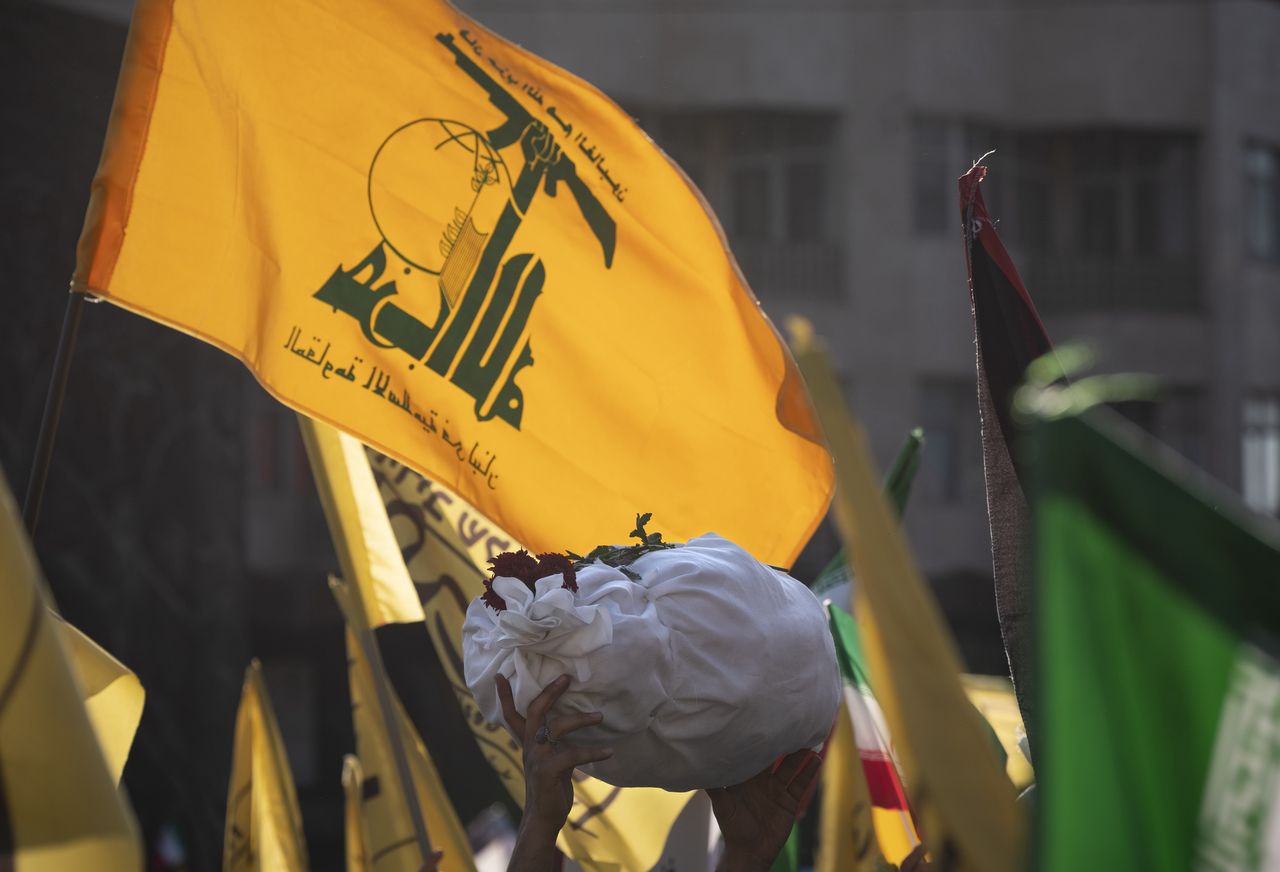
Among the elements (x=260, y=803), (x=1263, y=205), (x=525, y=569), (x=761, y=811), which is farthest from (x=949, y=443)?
(x=525, y=569)

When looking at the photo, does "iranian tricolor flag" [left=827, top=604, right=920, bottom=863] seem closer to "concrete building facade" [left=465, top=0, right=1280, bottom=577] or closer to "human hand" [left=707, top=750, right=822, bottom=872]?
"human hand" [left=707, top=750, right=822, bottom=872]

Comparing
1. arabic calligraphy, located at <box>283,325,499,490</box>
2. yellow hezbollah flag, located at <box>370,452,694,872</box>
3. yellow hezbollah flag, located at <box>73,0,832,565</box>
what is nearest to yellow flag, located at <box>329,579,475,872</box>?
yellow hezbollah flag, located at <box>370,452,694,872</box>

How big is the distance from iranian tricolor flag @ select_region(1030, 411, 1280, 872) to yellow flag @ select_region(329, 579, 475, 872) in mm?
2366

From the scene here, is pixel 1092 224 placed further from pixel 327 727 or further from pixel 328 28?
pixel 328 28

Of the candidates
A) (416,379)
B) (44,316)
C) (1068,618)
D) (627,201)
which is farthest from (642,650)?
(44,316)

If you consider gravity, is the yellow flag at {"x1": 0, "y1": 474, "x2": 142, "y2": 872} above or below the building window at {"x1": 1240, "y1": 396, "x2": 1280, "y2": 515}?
above

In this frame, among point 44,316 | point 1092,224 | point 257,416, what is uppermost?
point 1092,224

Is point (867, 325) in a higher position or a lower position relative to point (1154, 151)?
lower

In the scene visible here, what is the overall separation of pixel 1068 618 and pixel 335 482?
8.45ft

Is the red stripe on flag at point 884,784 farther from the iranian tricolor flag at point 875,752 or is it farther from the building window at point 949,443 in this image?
the building window at point 949,443

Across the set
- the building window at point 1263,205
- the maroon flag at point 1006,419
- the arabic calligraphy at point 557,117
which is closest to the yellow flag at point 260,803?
the arabic calligraphy at point 557,117

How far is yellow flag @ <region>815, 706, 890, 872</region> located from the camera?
324 centimetres

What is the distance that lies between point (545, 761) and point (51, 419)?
1136 millimetres

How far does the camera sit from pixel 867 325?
15.3 meters
